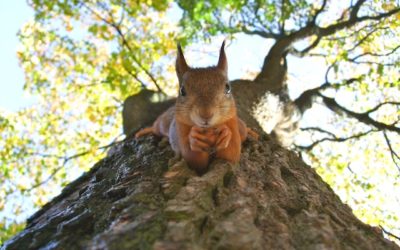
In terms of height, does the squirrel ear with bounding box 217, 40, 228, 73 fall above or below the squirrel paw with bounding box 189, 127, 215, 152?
above

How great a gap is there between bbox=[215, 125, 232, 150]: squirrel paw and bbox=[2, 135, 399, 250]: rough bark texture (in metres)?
0.16

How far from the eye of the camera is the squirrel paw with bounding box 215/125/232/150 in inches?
99.2

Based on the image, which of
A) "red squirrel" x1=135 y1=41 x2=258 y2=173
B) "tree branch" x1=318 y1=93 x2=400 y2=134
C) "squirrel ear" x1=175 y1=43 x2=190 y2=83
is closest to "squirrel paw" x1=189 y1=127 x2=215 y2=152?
"red squirrel" x1=135 y1=41 x2=258 y2=173

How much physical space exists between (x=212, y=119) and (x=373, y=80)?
20.8ft

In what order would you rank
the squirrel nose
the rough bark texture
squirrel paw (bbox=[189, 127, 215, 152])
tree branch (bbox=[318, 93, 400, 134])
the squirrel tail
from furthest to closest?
tree branch (bbox=[318, 93, 400, 134])
the squirrel tail
squirrel paw (bbox=[189, 127, 215, 152])
the squirrel nose
the rough bark texture

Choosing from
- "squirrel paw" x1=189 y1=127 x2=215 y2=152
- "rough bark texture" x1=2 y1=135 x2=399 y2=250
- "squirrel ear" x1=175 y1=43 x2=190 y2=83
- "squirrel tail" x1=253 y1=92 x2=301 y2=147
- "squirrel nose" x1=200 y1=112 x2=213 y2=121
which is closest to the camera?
"rough bark texture" x1=2 y1=135 x2=399 y2=250

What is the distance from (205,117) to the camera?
2.32 m

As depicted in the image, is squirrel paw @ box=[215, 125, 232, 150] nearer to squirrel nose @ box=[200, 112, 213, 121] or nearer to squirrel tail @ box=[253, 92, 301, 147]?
squirrel nose @ box=[200, 112, 213, 121]

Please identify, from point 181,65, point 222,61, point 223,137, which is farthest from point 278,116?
point 223,137

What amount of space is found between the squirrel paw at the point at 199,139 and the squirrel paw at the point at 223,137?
0.04m

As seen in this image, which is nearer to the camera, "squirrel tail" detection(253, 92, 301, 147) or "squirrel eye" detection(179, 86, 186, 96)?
"squirrel eye" detection(179, 86, 186, 96)

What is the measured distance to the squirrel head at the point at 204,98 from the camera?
2.36 meters

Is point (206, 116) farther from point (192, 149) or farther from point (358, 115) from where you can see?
point (358, 115)

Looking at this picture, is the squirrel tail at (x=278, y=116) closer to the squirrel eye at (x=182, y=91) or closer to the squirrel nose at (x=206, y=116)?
the squirrel eye at (x=182, y=91)
